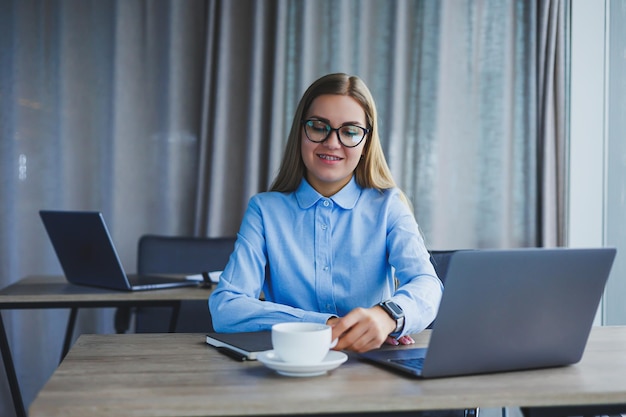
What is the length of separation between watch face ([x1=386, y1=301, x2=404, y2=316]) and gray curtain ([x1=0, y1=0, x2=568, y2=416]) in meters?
2.28

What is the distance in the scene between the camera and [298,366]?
43.5 inches

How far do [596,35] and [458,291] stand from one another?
3.00 metres

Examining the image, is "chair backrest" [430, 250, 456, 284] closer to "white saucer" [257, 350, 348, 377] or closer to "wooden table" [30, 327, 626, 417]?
"wooden table" [30, 327, 626, 417]

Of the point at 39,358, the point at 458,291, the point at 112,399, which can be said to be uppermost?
the point at 458,291

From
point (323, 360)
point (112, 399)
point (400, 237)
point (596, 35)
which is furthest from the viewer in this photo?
point (596, 35)

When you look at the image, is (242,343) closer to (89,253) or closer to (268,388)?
(268,388)

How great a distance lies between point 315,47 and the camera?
3758 millimetres

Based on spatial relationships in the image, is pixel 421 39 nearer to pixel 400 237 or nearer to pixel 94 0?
pixel 94 0

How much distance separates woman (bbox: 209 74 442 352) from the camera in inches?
68.6

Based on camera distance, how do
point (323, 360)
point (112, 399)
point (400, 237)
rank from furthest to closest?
point (400, 237) < point (323, 360) < point (112, 399)

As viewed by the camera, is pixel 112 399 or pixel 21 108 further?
pixel 21 108

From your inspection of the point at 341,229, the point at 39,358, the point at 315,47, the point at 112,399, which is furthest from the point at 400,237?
the point at 39,358

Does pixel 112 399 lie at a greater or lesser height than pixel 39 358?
greater

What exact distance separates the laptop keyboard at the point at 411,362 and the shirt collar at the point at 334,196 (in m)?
0.64
